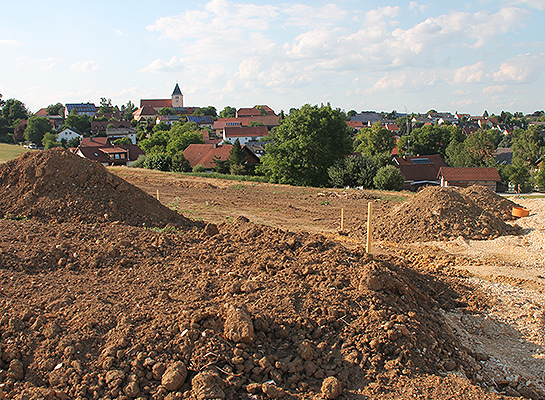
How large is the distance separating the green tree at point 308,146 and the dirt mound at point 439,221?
19.7 meters

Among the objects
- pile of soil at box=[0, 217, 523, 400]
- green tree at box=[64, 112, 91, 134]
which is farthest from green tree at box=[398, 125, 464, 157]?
green tree at box=[64, 112, 91, 134]

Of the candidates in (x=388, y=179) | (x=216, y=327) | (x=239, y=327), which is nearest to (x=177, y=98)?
(x=388, y=179)

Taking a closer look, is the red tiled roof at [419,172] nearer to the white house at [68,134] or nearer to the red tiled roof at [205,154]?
the red tiled roof at [205,154]

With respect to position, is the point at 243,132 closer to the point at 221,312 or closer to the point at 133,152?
the point at 133,152

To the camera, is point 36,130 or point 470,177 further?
point 36,130

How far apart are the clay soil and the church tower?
6413 inches

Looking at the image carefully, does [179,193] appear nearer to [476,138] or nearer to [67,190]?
[67,190]

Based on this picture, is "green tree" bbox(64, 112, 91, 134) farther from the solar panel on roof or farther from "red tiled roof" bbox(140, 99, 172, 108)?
the solar panel on roof

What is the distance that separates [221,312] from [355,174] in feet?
85.2

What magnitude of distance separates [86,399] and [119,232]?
4069 millimetres

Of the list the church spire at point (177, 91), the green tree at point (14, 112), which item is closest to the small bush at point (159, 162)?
the green tree at point (14, 112)

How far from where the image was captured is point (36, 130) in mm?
79438

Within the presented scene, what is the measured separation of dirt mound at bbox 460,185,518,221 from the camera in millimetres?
15734

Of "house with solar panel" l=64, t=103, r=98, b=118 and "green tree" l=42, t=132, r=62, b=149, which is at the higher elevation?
"house with solar panel" l=64, t=103, r=98, b=118
